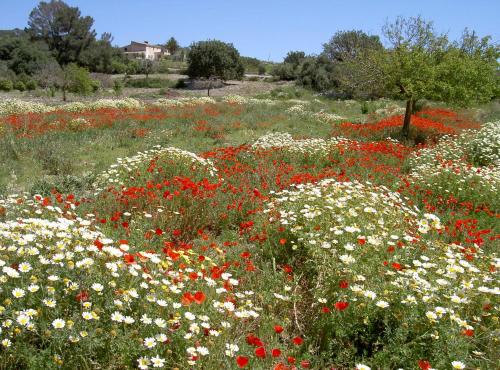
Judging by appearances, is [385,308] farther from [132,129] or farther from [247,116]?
[247,116]

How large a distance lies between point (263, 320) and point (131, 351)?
1274mm

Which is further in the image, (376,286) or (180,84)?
(180,84)

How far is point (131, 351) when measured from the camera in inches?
103

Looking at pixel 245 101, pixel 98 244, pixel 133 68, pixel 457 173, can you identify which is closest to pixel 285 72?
pixel 133 68

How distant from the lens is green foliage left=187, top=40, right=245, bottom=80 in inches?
2045

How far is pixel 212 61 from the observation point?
51906mm

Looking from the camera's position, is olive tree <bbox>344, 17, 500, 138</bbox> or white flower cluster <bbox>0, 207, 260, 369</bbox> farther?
olive tree <bbox>344, 17, 500, 138</bbox>

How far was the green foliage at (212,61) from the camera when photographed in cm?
5194

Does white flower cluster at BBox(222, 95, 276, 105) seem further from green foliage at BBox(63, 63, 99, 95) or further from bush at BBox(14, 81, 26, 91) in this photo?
bush at BBox(14, 81, 26, 91)

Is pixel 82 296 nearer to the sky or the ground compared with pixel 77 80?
nearer to the ground

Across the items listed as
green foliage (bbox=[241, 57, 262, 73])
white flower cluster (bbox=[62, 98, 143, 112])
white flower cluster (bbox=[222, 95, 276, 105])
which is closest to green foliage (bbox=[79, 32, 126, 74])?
green foliage (bbox=[241, 57, 262, 73])

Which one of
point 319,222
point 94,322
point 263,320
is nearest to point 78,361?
point 94,322

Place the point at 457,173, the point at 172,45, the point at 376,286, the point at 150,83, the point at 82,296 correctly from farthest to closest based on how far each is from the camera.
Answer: the point at 172,45, the point at 150,83, the point at 457,173, the point at 376,286, the point at 82,296

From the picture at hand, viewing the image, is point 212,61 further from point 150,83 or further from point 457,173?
point 457,173
